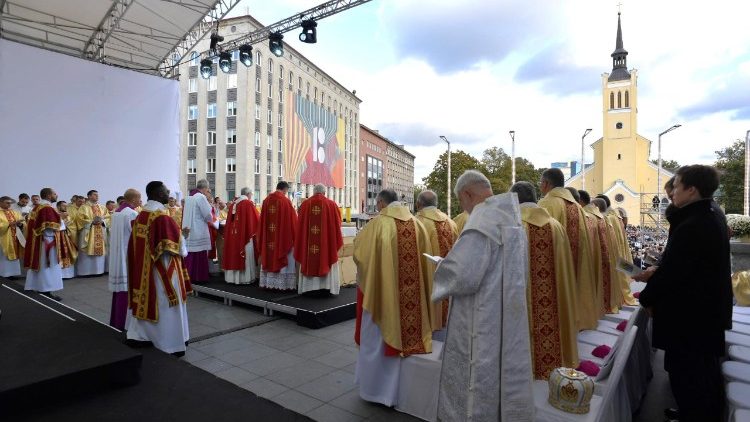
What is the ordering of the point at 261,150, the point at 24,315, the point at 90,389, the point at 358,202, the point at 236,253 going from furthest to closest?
the point at 358,202, the point at 261,150, the point at 236,253, the point at 24,315, the point at 90,389

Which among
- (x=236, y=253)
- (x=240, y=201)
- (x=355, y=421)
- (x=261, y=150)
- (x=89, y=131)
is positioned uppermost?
(x=261, y=150)

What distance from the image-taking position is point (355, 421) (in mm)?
3662

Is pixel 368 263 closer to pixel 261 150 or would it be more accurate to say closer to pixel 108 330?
pixel 108 330

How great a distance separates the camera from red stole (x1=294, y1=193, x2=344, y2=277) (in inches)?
291

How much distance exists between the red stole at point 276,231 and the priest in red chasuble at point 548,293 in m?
5.14

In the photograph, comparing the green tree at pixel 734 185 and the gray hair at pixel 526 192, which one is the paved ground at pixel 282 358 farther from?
the green tree at pixel 734 185

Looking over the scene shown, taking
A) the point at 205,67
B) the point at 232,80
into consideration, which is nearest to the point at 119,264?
the point at 205,67

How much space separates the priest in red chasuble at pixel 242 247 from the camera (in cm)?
853

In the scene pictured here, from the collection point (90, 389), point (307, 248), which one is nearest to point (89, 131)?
point (307, 248)

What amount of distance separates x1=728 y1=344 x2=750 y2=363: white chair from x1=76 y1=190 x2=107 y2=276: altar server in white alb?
12218 mm

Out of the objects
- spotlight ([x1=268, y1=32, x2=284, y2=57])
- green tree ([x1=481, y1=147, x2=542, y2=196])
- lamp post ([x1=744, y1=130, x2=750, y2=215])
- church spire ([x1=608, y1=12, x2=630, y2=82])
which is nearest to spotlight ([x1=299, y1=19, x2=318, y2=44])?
spotlight ([x1=268, y1=32, x2=284, y2=57])

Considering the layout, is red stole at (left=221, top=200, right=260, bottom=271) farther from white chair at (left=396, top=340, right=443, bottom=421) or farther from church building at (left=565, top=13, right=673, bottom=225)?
church building at (left=565, top=13, right=673, bottom=225)

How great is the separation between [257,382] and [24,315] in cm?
297

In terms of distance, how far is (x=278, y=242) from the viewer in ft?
25.6
